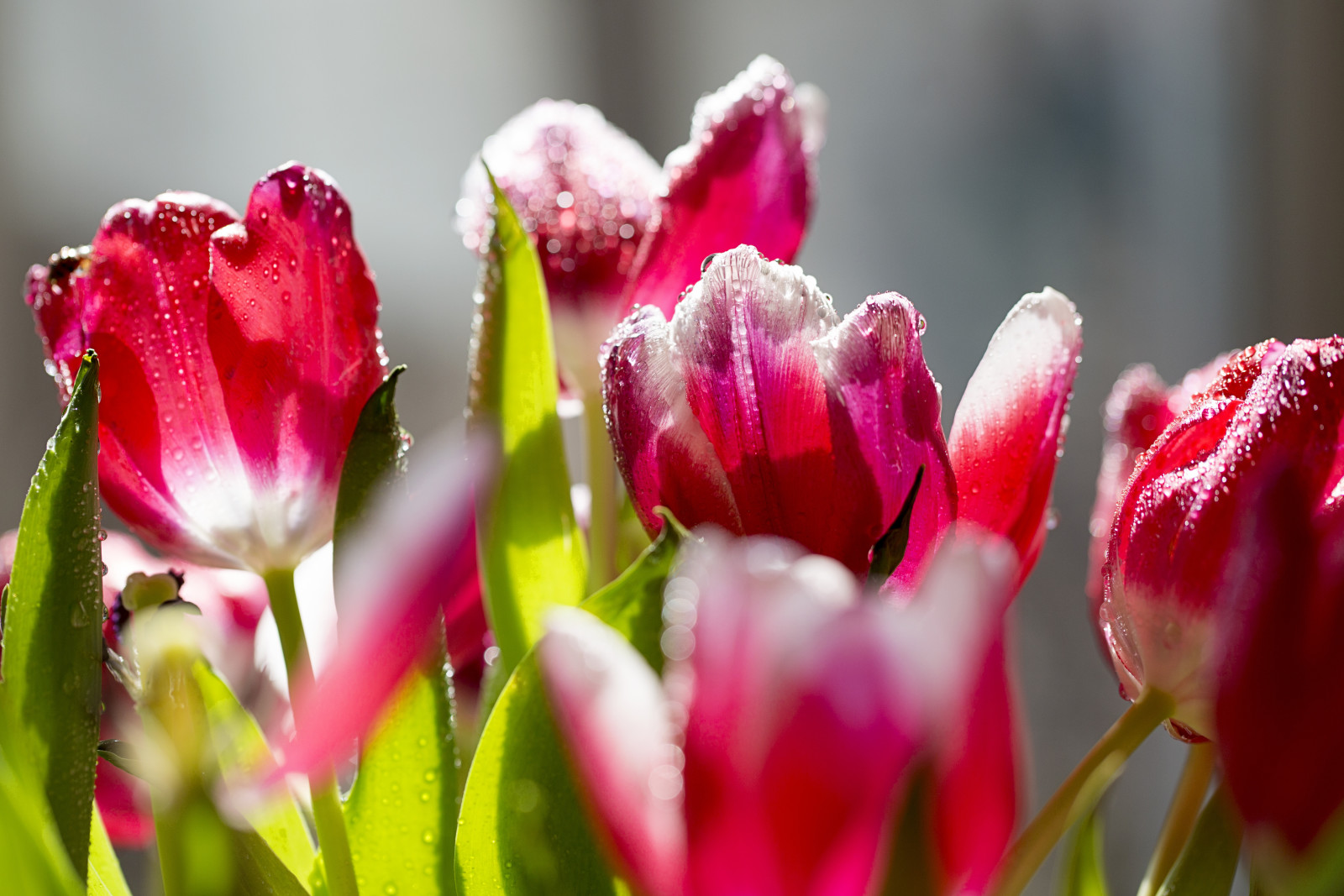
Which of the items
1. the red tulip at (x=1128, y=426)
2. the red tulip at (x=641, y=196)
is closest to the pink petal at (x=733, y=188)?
the red tulip at (x=641, y=196)

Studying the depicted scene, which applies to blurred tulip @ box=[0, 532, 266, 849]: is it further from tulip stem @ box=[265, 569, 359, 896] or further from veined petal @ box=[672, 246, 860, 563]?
veined petal @ box=[672, 246, 860, 563]

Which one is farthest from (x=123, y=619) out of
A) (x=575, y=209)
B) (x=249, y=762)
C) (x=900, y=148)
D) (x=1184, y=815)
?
(x=900, y=148)

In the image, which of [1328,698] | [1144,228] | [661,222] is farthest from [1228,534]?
[1144,228]

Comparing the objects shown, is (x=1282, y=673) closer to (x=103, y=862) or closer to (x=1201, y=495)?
(x=1201, y=495)

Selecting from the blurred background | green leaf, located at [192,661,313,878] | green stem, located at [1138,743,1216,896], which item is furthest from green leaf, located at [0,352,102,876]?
the blurred background

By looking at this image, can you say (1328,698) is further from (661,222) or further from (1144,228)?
(1144,228)

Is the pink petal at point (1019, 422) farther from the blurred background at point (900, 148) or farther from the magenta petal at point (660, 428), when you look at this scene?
the blurred background at point (900, 148)
